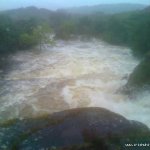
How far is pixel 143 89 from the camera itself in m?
16.1

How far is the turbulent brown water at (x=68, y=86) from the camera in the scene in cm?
1451

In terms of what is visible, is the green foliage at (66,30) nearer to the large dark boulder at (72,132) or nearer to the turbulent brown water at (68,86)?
the turbulent brown water at (68,86)

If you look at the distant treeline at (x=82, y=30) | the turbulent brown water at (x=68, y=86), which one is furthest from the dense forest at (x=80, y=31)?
the turbulent brown water at (x=68, y=86)

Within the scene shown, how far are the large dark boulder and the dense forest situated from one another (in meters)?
10.7

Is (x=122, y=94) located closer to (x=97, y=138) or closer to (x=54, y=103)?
(x=54, y=103)

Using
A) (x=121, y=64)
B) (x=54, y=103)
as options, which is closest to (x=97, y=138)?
(x=54, y=103)

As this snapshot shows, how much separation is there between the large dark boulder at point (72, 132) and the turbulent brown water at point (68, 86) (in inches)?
241

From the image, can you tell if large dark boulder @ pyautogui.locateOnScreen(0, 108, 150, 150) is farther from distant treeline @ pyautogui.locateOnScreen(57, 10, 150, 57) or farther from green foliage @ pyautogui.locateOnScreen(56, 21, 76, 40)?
green foliage @ pyautogui.locateOnScreen(56, 21, 76, 40)

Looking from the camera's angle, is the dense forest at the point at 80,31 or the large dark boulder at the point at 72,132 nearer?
the large dark boulder at the point at 72,132

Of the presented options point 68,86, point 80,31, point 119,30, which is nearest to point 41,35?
point 119,30

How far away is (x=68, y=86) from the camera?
18234 mm

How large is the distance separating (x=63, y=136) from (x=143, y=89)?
1115 cm

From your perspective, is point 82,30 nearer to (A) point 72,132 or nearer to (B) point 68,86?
(B) point 68,86

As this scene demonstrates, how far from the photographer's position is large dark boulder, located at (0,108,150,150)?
5805 mm
